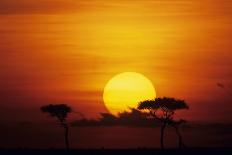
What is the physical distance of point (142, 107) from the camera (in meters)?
149

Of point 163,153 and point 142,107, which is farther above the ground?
point 142,107

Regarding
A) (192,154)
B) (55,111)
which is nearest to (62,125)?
(55,111)

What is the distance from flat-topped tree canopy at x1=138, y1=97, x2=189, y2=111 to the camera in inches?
5797

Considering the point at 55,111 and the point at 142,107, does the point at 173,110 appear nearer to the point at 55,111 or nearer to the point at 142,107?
the point at 142,107

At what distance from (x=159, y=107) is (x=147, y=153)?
745 inches

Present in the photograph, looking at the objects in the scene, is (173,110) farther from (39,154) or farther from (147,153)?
(39,154)

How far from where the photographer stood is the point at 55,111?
153500 mm

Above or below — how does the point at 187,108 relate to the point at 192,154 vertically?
above

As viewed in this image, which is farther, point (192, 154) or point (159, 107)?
point (159, 107)

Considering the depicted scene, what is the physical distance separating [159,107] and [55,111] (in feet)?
63.4

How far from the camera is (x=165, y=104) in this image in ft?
484

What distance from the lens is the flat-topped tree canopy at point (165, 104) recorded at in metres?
147

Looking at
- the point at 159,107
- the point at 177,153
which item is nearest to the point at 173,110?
the point at 159,107

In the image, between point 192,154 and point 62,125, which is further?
point 62,125
